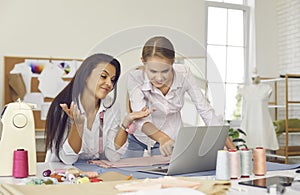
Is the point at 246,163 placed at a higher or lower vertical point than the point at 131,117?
lower

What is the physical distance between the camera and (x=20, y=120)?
59.9 inches

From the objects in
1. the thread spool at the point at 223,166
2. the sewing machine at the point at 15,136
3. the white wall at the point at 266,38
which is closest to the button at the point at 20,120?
the sewing machine at the point at 15,136

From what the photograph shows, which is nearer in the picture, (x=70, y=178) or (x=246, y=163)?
(x=70, y=178)

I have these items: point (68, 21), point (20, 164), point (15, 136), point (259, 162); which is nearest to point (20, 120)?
point (15, 136)

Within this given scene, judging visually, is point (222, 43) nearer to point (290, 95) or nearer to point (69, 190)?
point (290, 95)

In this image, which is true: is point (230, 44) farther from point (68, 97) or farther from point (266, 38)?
point (68, 97)

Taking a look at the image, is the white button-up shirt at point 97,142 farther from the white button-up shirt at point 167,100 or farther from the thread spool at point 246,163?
the thread spool at point 246,163

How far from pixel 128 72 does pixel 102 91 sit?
0.12 m

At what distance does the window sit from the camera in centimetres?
493

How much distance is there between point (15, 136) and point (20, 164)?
112 mm

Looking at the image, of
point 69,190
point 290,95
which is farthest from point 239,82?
point 69,190

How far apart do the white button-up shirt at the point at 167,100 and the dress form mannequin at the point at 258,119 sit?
293 centimetres

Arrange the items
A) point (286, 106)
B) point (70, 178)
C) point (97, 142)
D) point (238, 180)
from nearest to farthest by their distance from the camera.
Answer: point (70, 178) → point (238, 180) → point (97, 142) → point (286, 106)

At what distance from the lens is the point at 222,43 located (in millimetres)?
5016
